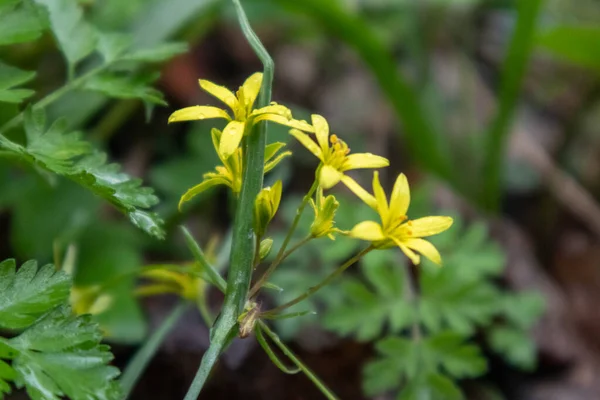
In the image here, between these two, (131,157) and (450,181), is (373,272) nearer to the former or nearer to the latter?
(450,181)

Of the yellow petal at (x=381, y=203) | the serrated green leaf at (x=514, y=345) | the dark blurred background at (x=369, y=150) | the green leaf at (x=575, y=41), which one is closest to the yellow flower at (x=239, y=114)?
the yellow petal at (x=381, y=203)

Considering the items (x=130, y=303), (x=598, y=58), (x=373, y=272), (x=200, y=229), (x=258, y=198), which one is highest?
(x=258, y=198)

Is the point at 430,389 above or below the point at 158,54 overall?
below

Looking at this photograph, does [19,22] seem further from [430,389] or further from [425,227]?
[430,389]

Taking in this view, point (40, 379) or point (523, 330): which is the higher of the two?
point (40, 379)

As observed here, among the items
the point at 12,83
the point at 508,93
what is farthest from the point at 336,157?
the point at 508,93

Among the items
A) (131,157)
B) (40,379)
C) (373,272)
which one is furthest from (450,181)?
(40,379)
